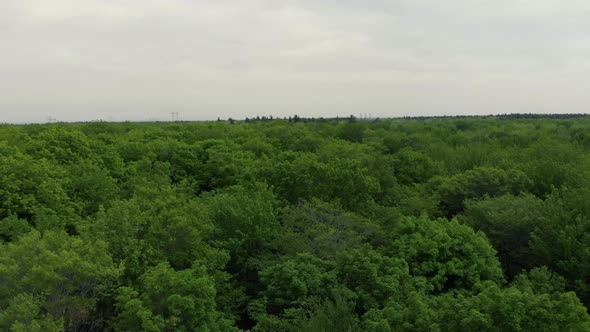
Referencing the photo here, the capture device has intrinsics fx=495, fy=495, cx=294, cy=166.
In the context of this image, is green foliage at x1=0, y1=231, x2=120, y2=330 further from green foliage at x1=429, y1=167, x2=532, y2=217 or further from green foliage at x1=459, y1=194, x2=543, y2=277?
green foliage at x1=429, y1=167, x2=532, y2=217

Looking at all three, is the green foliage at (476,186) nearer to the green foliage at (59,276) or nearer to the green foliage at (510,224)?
the green foliage at (510,224)

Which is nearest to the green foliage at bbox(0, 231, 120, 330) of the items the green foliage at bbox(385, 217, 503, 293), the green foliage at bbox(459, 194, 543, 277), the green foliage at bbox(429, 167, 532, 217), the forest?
the forest

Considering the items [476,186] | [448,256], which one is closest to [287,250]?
[448,256]

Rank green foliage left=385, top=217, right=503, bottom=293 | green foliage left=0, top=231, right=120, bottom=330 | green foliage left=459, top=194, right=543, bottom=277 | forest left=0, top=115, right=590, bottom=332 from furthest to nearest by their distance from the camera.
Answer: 1. green foliage left=459, top=194, right=543, bottom=277
2. green foliage left=385, top=217, right=503, bottom=293
3. forest left=0, top=115, right=590, bottom=332
4. green foliage left=0, top=231, right=120, bottom=330

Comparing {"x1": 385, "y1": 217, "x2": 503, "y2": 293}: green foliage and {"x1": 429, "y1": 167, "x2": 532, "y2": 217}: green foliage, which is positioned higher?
{"x1": 429, "y1": 167, "x2": 532, "y2": 217}: green foliage

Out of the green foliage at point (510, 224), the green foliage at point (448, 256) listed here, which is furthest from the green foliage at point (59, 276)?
the green foliage at point (510, 224)

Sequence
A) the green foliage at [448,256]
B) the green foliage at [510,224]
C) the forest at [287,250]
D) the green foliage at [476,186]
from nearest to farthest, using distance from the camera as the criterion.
A: the forest at [287,250] → the green foliage at [448,256] → the green foliage at [510,224] → the green foliage at [476,186]

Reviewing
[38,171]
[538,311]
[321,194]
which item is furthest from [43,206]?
[538,311]

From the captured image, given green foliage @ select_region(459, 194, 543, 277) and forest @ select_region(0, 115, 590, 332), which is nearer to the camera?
forest @ select_region(0, 115, 590, 332)

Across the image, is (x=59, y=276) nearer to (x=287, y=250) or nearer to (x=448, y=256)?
(x=287, y=250)

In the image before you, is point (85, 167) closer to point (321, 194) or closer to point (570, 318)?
point (321, 194)
